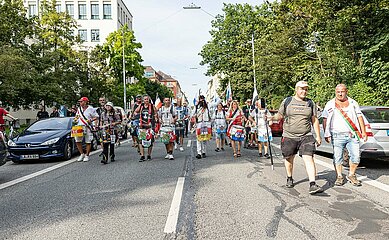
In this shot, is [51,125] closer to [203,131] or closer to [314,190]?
[203,131]

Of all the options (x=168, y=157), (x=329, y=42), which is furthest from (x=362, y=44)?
(x=168, y=157)

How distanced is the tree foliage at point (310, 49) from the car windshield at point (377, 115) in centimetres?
837

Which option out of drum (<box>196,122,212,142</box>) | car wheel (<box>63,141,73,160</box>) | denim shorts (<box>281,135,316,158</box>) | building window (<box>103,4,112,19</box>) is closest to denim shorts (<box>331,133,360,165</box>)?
denim shorts (<box>281,135,316,158</box>)

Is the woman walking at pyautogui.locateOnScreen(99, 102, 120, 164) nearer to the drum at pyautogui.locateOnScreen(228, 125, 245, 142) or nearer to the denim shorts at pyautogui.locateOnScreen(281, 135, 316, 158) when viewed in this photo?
the drum at pyautogui.locateOnScreen(228, 125, 245, 142)

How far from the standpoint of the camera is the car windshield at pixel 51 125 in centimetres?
1282

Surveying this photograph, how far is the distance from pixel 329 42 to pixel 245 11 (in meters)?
27.3

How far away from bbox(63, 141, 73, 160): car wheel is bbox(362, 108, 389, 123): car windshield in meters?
8.48

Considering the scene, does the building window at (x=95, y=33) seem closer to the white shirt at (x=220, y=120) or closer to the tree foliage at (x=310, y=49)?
the tree foliage at (x=310, y=49)

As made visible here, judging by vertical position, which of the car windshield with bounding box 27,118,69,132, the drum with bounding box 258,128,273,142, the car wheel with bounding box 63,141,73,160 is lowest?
the car wheel with bounding box 63,141,73,160

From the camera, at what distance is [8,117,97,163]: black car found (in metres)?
11.5

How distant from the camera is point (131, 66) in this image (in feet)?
157

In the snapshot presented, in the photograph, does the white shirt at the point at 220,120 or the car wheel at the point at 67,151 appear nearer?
the car wheel at the point at 67,151

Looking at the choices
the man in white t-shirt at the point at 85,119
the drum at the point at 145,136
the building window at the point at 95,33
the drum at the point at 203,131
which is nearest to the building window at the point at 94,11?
the building window at the point at 95,33

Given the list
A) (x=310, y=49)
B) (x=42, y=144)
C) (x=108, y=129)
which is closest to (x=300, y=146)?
(x=108, y=129)
